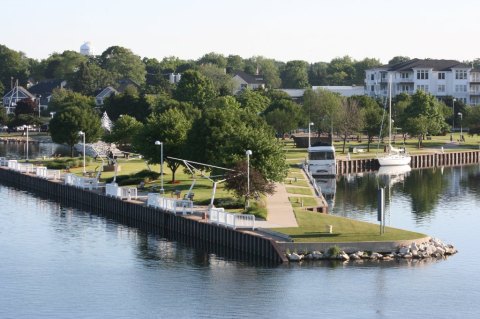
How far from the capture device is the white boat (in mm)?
143625

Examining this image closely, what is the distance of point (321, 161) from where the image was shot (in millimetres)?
143875

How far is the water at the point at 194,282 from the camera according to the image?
64562 mm

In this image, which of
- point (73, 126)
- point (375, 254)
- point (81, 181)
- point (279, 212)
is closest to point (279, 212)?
point (279, 212)

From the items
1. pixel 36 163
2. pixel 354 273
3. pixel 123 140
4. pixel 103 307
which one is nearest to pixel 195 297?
pixel 103 307

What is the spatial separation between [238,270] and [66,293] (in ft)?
38.8

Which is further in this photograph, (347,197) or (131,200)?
(347,197)

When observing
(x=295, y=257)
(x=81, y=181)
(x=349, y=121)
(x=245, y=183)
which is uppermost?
(x=349, y=121)

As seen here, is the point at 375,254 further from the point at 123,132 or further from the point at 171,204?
the point at 123,132

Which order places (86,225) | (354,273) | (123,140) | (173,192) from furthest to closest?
(123,140) → (173,192) → (86,225) → (354,273)

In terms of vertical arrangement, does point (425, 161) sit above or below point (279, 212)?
above

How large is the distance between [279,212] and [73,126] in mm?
71395

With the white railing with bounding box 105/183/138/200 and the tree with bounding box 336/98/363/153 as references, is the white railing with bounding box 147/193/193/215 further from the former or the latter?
the tree with bounding box 336/98/363/153

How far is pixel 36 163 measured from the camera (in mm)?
144750

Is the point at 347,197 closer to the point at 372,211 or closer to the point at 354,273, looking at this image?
the point at 372,211
